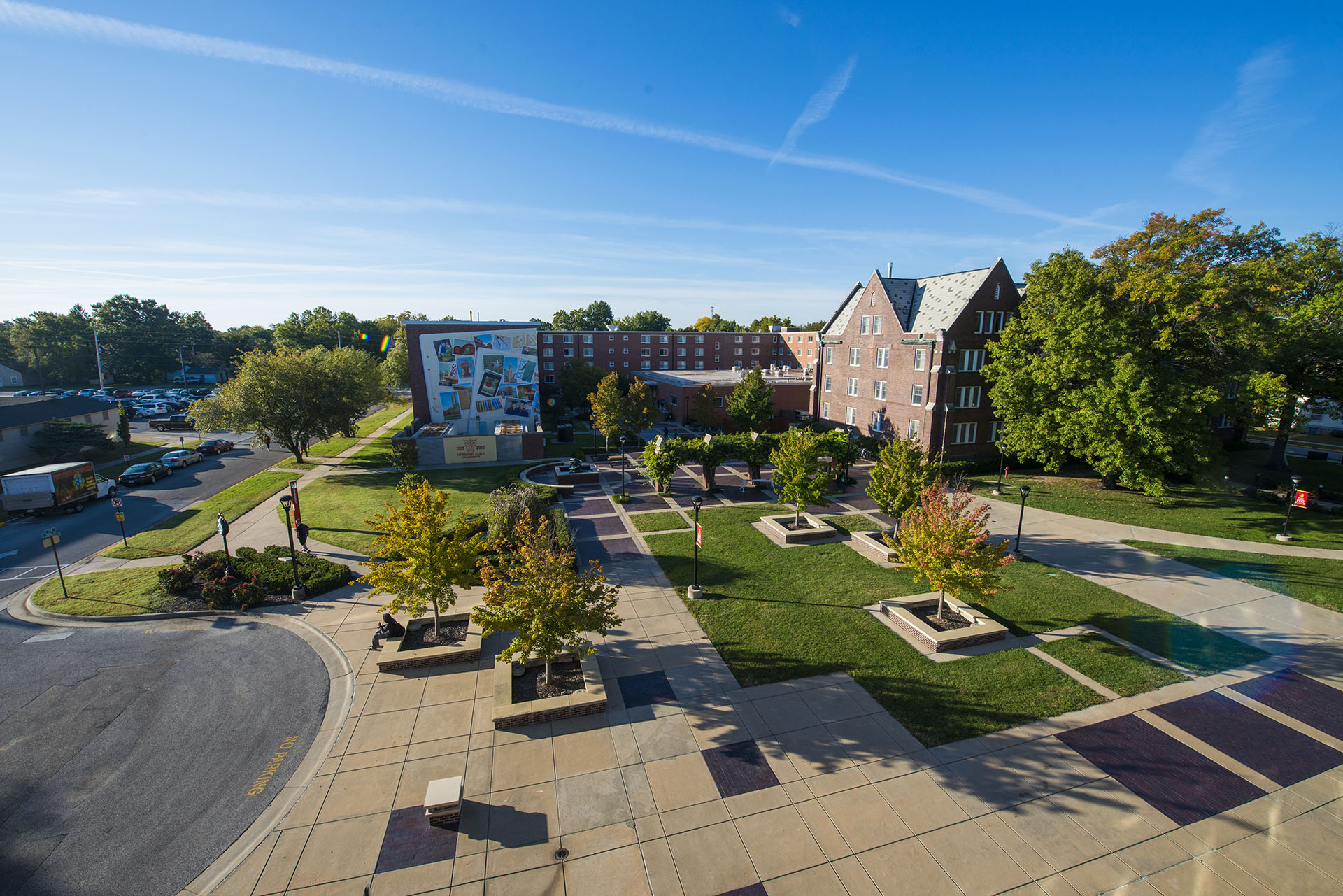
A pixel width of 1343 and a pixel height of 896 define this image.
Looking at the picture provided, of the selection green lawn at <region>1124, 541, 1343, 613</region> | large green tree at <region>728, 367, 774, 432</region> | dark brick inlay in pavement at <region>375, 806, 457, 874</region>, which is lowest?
dark brick inlay in pavement at <region>375, 806, 457, 874</region>

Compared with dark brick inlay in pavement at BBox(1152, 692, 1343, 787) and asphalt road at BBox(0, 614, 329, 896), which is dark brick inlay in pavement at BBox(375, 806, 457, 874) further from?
dark brick inlay in pavement at BBox(1152, 692, 1343, 787)

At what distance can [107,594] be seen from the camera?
19.8m

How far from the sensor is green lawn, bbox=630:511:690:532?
26.6 m

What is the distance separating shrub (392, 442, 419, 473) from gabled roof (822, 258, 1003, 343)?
121 feet

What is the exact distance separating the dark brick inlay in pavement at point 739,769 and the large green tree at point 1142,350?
91.8 ft

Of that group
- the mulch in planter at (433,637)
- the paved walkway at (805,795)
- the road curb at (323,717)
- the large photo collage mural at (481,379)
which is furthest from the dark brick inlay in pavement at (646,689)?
the large photo collage mural at (481,379)

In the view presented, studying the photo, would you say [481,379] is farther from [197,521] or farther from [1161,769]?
[1161,769]

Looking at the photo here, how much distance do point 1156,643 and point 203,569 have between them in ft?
105

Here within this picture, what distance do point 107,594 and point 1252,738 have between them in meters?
34.3

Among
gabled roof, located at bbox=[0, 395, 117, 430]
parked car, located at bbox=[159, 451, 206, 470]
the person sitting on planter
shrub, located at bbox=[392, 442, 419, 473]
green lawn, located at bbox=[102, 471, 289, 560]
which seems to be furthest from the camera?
gabled roof, located at bbox=[0, 395, 117, 430]

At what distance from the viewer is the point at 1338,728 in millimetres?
12250

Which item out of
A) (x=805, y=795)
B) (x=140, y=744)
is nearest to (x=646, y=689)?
(x=805, y=795)

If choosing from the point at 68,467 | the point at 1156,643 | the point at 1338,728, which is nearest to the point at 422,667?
the point at 1156,643

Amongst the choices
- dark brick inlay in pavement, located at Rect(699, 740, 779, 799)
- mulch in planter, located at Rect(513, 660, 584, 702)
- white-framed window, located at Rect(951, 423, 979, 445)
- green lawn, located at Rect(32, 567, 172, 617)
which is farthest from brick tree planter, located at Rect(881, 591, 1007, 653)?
green lawn, located at Rect(32, 567, 172, 617)
